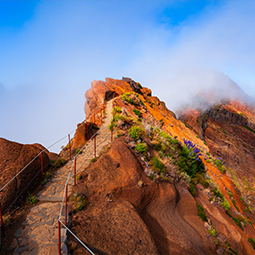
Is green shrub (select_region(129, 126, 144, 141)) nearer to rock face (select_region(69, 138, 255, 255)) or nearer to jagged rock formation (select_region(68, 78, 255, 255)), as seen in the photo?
jagged rock formation (select_region(68, 78, 255, 255))

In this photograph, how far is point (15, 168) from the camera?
5.51m

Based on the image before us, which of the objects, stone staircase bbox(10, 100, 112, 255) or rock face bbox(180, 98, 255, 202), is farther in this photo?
rock face bbox(180, 98, 255, 202)

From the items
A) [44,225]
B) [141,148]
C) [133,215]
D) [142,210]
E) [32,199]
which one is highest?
[32,199]

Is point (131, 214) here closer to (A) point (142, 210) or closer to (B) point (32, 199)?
(A) point (142, 210)

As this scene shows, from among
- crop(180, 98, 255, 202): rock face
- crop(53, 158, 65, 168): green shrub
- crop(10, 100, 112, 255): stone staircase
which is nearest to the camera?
crop(10, 100, 112, 255): stone staircase

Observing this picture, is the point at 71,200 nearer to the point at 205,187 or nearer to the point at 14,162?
the point at 14,162

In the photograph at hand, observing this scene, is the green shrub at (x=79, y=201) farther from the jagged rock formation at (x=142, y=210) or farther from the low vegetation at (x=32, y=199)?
the low vegetation at (x=32, y=199)

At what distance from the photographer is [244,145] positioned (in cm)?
3647

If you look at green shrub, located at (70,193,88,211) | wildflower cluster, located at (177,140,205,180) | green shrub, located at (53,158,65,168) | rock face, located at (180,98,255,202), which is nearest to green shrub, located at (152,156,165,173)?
wildflower cluster, located at (177,140,205,180)

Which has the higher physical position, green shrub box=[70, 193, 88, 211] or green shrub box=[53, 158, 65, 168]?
green shrub box=[53, 158, 65, 168]

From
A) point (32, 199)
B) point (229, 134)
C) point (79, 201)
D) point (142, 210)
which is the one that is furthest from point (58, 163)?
point (229, 134)

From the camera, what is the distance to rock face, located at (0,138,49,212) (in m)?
4.96

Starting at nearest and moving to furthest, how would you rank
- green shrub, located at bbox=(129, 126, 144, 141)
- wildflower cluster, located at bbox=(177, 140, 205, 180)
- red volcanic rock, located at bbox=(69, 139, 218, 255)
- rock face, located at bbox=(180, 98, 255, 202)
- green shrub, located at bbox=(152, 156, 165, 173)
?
red volcanic rock, located at bbox=(69, 139, 218, 255) → green shrub, located at bbox=(152, 156, 165, 173) → green shrub, located at bbox=(129, 126, 144, 141) → wildflower cluster, located at bbox=(177, 140, 205, 180) → rock face, located at bbox=(180, 98, 255, 202)

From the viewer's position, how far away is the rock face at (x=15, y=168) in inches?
195
